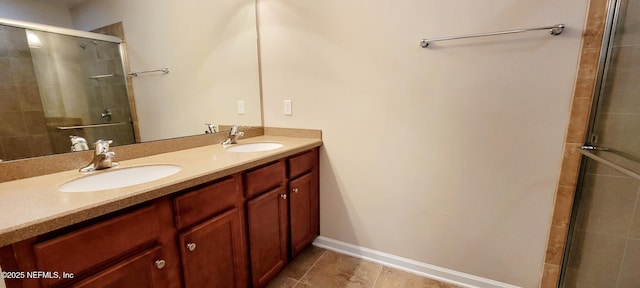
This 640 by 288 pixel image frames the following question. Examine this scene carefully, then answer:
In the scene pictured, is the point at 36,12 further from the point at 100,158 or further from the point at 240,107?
the point at 240,107

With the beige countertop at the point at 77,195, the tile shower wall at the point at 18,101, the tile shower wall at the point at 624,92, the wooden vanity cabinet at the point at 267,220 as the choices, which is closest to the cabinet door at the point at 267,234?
the wooden vanity cabinet at the point at 267,220

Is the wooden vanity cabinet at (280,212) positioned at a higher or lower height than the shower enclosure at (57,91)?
lower

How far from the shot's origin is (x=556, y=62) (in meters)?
1.28

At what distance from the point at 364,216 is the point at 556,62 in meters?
1.38

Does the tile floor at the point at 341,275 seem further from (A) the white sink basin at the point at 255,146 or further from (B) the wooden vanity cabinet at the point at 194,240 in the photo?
(A) the white sink basin at the point at 255,146

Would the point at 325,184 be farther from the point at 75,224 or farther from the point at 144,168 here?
the point at 75,224

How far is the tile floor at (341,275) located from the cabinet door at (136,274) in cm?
82

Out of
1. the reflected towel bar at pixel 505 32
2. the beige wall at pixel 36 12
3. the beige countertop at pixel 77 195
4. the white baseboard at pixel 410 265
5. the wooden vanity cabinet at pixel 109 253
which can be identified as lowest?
the white baseboard at pixel 410 265

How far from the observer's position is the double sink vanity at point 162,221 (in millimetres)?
726

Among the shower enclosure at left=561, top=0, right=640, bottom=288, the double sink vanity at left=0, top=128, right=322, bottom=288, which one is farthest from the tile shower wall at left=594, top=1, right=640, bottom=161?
the double sink vanity at left=0, top=128, right=322, bottom=288

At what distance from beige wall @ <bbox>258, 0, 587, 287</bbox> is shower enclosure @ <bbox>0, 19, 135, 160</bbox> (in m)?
1.00

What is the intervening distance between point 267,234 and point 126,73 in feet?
3.81

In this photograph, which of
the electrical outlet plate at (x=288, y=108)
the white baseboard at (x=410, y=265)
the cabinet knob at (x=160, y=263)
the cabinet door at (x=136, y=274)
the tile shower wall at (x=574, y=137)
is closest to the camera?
the cabinet door at (x=136, y=274)

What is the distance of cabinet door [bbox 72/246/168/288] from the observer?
83 cm
